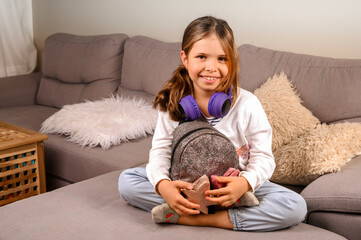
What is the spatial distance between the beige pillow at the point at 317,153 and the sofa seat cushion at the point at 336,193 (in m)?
0.06

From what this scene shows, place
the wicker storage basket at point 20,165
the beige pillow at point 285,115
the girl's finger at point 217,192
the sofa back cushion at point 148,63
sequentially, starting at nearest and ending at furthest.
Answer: the girl's finger at point 217,192
the beige pillow at point 285,115
the wicker storage basket at point 20,165
the sofa back cushion at point 148,63

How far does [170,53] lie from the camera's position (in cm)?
248

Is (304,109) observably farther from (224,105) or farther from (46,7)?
(46,7)

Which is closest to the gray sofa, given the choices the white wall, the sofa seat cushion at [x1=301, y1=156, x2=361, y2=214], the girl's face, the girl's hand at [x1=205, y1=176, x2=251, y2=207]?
the sofa seat cushion at [x1=301, y1=156, x2=361, y2=214]

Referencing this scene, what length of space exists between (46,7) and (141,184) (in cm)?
287

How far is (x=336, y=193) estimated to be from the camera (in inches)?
50.6

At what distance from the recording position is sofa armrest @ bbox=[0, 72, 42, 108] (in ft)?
9.88

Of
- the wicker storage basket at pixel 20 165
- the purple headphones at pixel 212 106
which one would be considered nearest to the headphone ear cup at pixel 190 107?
the purple headphones at pixel 212 106

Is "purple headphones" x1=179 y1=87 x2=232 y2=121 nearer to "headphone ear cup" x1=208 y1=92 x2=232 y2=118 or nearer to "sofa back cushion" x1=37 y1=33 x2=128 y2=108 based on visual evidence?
"headphone ear cup" x1=208 y1=92 x2=232 y2=118

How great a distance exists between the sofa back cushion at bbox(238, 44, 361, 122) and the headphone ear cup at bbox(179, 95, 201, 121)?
72cm

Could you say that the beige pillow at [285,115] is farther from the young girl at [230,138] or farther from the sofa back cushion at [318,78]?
the young girl at [230,138]

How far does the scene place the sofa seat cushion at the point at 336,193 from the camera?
4.13ft

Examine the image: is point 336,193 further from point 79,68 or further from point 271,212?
point 79,68

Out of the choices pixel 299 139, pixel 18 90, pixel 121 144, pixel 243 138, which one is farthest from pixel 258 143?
pixel 18 90
